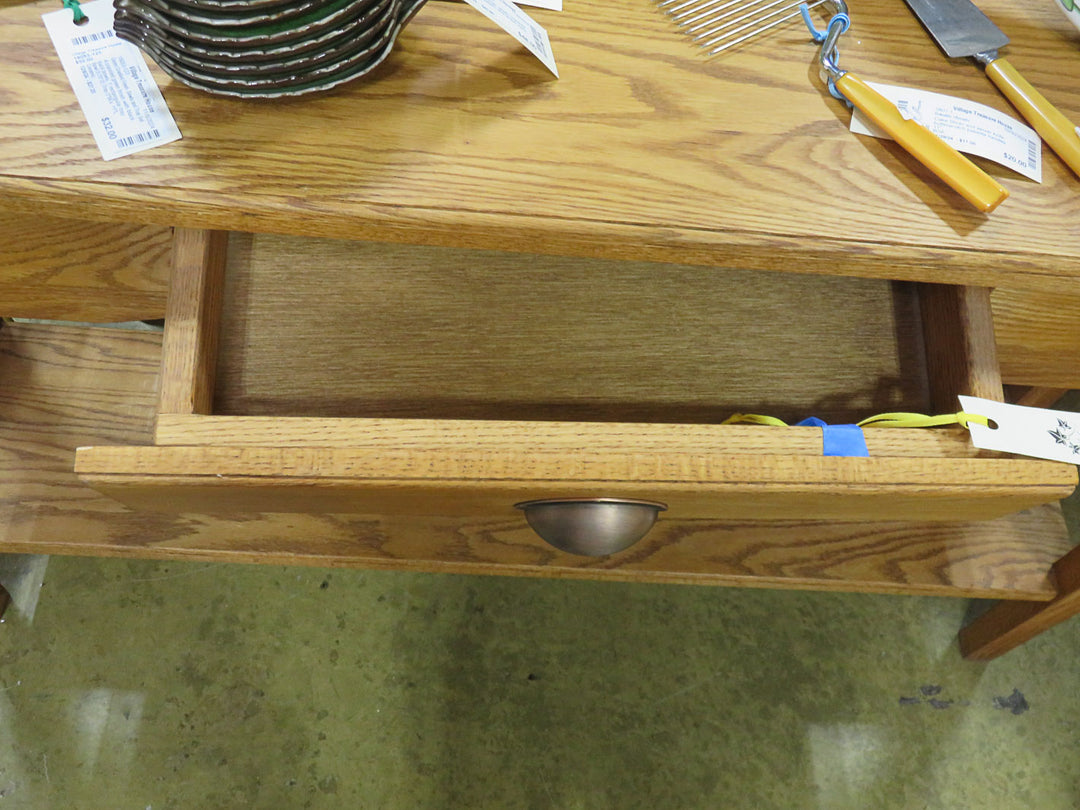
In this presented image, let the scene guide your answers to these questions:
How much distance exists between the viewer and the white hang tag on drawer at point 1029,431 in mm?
592

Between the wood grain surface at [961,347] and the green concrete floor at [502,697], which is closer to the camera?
the wood grain surface at [961,347]

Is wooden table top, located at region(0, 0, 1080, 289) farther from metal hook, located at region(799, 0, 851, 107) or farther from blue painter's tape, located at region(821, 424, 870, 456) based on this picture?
blue painter's tape, located at region(821, 424, 870, 456)

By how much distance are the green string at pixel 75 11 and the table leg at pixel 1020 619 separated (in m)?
1.01

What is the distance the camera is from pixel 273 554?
2.65 ft

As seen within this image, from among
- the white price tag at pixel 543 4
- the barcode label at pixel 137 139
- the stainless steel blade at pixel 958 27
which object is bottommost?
the barcode label at pixel 137 139

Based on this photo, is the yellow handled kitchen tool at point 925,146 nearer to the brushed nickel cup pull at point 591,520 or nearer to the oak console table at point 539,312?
the oak console table at point 539,312

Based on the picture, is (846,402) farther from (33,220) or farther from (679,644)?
(33,220)

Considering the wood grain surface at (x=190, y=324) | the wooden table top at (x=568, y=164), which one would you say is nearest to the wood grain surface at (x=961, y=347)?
the wooden table top at (x=568, y=164)

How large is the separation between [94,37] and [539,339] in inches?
17.1

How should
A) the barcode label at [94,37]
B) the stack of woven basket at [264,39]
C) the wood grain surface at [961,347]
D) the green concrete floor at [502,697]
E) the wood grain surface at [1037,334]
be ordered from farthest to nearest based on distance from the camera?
the green concrete floor at [502,697], the wood grain surface at [1037,334], the wood grain surface at [961,347], the barcode label at [94,37], the stack of woven basket at [264,39]

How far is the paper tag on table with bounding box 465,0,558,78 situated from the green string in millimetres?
275

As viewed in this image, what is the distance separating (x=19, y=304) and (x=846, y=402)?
82 centimetres

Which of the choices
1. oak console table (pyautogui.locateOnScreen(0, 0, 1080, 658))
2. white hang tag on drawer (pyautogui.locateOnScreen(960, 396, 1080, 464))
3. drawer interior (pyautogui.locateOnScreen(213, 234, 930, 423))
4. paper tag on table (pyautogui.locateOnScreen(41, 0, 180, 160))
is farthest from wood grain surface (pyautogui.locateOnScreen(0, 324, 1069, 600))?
paper tag on table (pyautogui.locateOnScreen(41, 0, 180, 160))

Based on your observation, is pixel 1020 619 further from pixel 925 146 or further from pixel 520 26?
pixel 520 26
